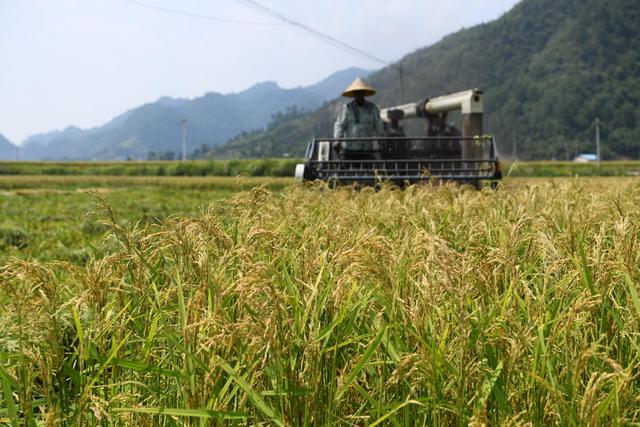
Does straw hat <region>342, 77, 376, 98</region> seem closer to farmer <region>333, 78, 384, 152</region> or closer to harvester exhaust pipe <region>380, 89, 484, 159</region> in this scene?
farmer <region>333, 78, 384, 152</region>

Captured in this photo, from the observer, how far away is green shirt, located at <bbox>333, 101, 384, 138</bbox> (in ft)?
36.9

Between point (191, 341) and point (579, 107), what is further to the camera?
point (579, 107)

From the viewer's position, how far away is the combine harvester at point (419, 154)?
9.38 meters

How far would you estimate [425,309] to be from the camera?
167 centimetres

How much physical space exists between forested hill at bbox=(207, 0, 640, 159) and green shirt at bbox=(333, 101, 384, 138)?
426 feet

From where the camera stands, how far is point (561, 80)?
147 meters

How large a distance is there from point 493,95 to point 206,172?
128 metres

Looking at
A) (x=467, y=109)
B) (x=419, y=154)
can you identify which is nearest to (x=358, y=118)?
(x=419, y=154)

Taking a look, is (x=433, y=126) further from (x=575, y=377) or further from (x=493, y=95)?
(x=493, y=95)

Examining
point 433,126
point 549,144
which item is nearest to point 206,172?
point 433,126

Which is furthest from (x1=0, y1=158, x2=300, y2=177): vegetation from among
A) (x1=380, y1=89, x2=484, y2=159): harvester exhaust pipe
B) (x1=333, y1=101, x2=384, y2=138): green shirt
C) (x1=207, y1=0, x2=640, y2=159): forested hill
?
(x1=207, y1=0, x2=640, y2=159): forested hill

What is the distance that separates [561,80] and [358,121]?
Answer: 511 feet

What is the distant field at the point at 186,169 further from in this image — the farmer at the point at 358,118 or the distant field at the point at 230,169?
the farmer at the point at 358,118

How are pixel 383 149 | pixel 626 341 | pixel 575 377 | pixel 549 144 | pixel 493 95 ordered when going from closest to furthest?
pixel 575 377, pixel 626 341, pixel 383 149, pixel 549 144, pixel 493 95
